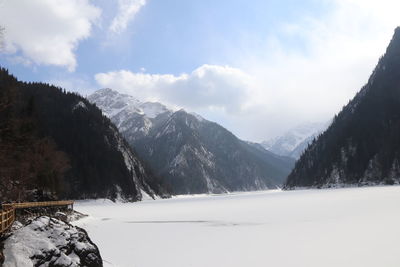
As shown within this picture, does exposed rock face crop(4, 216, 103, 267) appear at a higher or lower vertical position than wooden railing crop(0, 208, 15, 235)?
lower

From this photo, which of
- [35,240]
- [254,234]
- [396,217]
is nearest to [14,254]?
[35,240]

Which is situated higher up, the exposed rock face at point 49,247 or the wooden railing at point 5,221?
the wooden railing at point 5,221

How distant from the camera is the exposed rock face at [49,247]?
18203mm

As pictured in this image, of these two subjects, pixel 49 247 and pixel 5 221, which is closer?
pixel 49 247

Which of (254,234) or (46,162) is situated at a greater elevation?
(46,162)

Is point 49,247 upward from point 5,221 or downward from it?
downward

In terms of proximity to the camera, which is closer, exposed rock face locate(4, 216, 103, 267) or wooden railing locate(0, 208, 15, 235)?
exposed rock face locate(4, 216, 103, 267)

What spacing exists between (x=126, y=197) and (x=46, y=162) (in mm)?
105569

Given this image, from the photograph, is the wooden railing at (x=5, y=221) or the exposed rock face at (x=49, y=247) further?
the wooden railing at (x=5, y=221)

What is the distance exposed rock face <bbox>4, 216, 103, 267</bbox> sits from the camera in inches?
717

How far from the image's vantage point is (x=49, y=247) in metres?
19.4

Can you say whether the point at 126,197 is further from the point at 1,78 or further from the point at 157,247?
the point at 157,247

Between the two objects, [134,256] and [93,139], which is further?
[93,139]

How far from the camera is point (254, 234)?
120ft
